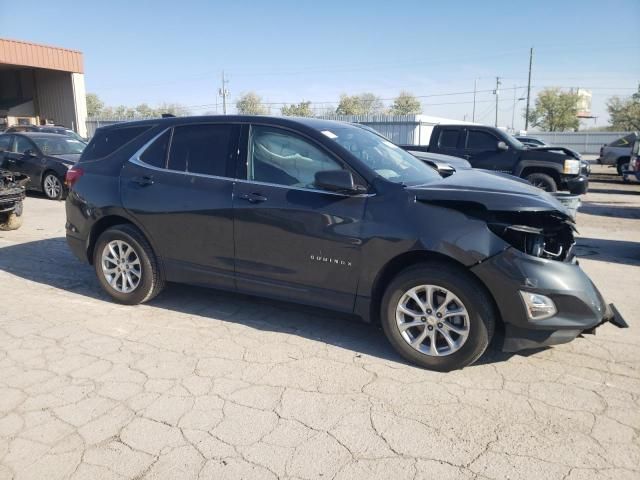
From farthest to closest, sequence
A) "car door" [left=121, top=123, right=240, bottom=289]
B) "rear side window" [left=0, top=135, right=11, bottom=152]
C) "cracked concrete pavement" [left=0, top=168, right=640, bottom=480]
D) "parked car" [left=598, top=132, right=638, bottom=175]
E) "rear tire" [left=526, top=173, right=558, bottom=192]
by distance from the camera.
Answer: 1. "parked car" [left=598, top=132, right=638, bottom=175]
2. "rear side window" [left=0, top=135, right=11, bottom=152]
3. "rear tire" [left=526, top=173, right=558, bottom=192]
4. "car door" [left=121, top=123, right=240, bottom=289]
5. "cracked concrete pavement" [left=0, top=168, right=640, bottom=480]

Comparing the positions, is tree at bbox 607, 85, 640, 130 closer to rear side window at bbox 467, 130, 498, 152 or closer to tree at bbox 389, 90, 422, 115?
tree at bbox 389, 90, 422, 115

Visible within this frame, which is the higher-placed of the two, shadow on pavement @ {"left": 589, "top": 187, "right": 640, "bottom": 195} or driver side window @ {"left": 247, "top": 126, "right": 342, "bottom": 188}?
driver side window @ {"left": 247, "top": 126, "right": 342, "bottom": 188}

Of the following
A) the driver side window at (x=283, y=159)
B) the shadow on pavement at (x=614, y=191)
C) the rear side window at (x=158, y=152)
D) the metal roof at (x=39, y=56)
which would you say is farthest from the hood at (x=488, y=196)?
the metal roof at (x=39, y=56)

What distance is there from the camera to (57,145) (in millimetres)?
12688

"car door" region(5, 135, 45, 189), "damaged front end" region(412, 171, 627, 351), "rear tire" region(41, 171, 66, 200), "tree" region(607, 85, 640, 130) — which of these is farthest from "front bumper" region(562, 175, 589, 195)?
"tree" region(607, 85, 640, 130)

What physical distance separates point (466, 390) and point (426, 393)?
0.28 m

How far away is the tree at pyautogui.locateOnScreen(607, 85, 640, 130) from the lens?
200 ft

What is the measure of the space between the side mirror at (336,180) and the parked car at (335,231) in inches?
0.4

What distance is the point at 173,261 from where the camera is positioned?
4.59 meters

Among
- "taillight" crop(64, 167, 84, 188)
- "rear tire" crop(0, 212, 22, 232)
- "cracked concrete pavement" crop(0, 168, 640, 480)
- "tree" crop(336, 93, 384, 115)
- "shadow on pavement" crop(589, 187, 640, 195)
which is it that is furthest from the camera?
"tree" crop(336, 93, 384, 115)

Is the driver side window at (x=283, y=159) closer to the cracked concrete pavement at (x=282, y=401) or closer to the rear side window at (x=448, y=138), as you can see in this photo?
the cracked concrete pavement at (x=282, y=401)

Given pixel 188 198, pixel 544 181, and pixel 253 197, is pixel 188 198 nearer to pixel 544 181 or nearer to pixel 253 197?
pixel 253 197

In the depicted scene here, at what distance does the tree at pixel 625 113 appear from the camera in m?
60.9

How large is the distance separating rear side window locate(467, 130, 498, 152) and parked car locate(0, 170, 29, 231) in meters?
9.07
